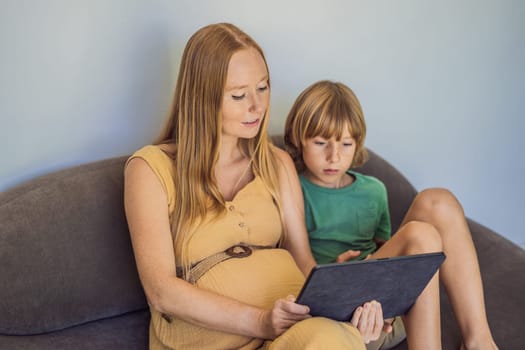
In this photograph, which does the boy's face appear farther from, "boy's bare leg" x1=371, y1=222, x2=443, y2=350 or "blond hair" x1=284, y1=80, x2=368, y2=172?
"boy's bare leg" x1=371, y1=222, x2=443, y2=350

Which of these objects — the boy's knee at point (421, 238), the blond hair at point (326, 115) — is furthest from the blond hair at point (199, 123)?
the boy's knee at point (421, 238)

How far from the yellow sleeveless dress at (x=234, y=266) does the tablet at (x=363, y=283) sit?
185mm

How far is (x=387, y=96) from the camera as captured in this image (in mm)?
2465

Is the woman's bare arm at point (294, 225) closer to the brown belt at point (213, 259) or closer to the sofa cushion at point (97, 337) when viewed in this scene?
the brown belt at point (213, 259)

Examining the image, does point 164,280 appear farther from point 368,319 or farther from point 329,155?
point 329,155

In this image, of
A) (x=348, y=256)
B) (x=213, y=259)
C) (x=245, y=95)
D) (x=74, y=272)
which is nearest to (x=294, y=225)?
(x=348, y=256)

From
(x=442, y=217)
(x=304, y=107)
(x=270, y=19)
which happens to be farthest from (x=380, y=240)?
(x=270, y=19)

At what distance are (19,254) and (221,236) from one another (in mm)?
469

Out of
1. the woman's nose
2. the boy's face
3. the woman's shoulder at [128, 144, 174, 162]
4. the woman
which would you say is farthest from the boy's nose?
the woman's shoulder at [128, 144, 174, 162]

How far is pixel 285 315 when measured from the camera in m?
1.42

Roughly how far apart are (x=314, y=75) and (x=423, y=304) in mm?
945

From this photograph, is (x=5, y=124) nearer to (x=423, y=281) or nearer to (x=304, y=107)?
(x=304, y=107)

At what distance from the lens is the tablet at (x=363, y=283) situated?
1335 millimetres

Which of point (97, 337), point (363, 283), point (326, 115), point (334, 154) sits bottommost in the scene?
point (97, 337)
